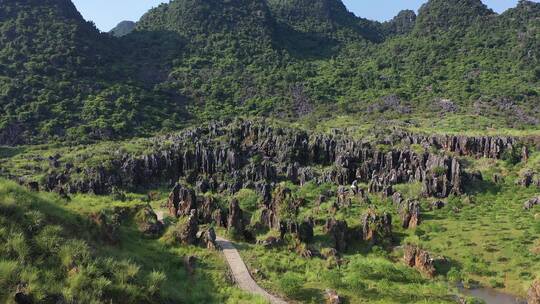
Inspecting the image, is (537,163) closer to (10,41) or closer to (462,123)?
(462,123)

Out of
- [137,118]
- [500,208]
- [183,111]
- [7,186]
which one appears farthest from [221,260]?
[183,111]

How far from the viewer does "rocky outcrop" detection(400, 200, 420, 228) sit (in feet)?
125

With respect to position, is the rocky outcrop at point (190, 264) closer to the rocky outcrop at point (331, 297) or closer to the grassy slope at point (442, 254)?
the grassy slope at point (442, 254)

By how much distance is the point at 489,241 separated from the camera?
113 feet

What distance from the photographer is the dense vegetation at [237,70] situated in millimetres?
95000

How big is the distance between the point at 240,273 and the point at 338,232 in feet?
36.3

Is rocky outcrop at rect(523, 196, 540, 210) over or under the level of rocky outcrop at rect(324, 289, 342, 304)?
over

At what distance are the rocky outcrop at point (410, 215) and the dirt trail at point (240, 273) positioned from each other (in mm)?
16137

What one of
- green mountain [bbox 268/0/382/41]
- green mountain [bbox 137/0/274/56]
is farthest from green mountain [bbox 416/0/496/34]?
green mountain [bbox 137/0/274/56]

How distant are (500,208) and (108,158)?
146 feet

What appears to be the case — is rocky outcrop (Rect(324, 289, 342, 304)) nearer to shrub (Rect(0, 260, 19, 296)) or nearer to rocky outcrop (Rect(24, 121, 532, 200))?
shrub (Rect(0, 260, 19, 296))

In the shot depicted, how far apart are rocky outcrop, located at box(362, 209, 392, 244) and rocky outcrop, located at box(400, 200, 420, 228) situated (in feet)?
9.03

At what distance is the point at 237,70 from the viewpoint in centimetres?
13562

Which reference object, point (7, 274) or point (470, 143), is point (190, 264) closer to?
point (7, 274)
